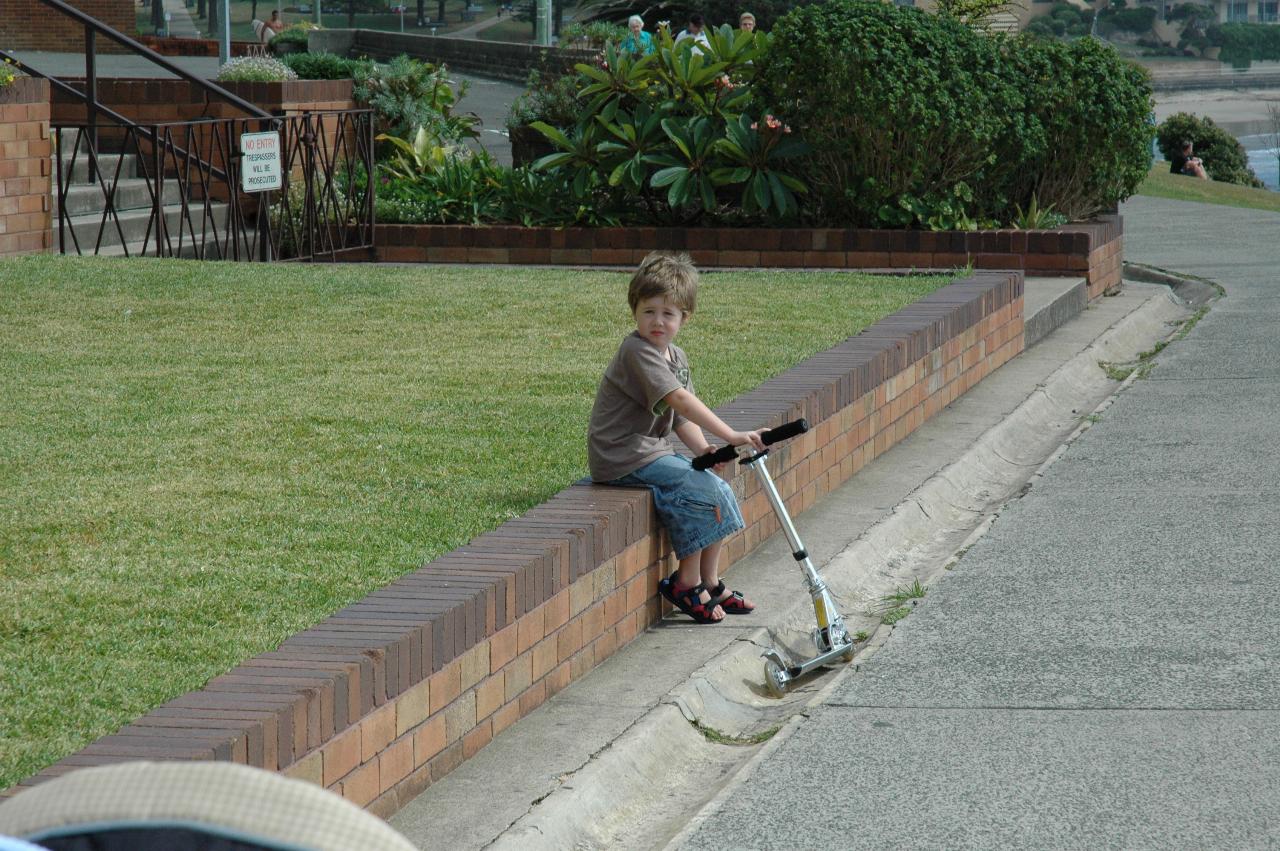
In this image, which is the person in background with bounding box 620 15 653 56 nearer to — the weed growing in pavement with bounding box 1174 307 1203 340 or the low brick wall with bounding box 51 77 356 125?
the low brick wall with bounding box 51 77 356 125

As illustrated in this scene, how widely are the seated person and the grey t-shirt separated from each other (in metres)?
25.8

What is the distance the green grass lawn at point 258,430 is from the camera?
4.24 m

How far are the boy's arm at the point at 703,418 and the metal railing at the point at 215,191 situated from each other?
734 centimetres

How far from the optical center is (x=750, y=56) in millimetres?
13891

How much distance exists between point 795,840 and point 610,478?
171 centimetres

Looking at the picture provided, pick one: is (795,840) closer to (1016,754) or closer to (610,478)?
(1016,754)

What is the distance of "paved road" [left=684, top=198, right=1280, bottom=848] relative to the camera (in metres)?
4.11

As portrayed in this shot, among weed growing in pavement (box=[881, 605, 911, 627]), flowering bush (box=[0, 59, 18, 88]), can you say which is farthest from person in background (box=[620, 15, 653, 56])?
weed growing in pavement (box=[881, 605, 911, 627])

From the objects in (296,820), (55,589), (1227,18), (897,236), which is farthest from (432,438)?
(1227,18)

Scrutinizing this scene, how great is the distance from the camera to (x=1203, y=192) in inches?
1024

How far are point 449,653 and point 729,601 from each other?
5.34ft

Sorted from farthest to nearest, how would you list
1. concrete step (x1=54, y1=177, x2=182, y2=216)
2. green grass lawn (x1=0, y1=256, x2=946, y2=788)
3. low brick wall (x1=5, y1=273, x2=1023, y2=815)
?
concrete step (x1=54, y1=177, x2=182, y2=216) < green grass lawn (x1=0, y1=256, x2=946, y2=788) < low brick wall (x1=5, y1=273, x2=1023, y2=815)

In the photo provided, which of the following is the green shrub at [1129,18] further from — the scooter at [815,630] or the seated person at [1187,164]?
the scooter at [815,630]

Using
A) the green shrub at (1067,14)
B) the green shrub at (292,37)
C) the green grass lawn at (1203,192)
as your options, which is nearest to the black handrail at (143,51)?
the green grass lawn at (1203,192)
